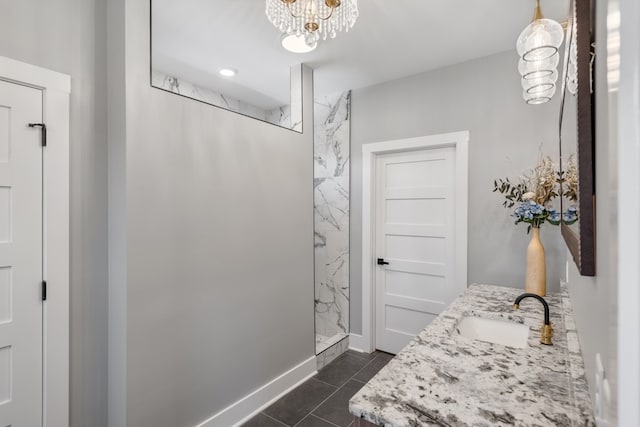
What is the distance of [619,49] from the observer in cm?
44

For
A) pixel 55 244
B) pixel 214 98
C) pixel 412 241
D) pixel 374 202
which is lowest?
pixel 412 241

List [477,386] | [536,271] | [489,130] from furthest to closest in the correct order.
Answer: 1. [489,130]
2. [536,271]
3. [477,386]

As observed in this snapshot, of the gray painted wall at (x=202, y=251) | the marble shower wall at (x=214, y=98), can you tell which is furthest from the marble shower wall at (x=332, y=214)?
the gray painted wall at (x=202, y=251)

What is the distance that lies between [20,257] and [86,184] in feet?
1.41

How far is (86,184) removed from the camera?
1.64 meters

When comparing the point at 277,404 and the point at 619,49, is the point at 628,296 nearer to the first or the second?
the point at 619,49

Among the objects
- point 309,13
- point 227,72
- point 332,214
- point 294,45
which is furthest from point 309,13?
point 332,214

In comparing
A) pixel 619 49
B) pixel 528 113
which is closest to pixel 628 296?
pixel 619 49

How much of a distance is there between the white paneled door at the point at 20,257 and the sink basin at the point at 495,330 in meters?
2.03

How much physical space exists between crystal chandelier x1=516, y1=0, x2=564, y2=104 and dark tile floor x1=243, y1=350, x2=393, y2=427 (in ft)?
7.41

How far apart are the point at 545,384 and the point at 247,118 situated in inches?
83.7

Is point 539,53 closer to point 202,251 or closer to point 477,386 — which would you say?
point 477,386

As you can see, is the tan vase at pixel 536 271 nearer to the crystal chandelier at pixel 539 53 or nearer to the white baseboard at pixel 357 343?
the crystal chandelier at pixel 539 53

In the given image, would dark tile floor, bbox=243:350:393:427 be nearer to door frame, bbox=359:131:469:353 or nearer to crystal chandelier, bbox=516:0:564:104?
door frame, bbox=359:131:469:353
